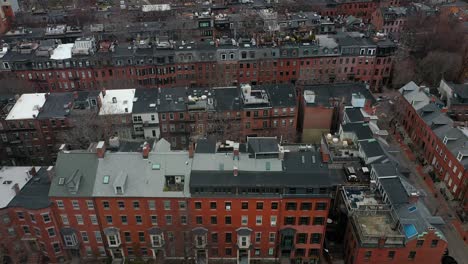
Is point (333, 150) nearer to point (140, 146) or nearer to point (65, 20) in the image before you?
point (140, 146)

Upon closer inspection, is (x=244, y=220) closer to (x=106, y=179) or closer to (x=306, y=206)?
(x=306, y=206)

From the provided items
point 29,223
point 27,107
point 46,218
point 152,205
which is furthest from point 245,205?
point 27,107

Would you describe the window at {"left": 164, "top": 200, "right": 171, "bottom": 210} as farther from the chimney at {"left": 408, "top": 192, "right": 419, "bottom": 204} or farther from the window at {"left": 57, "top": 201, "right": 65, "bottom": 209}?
the chimney at {"left": 408, "top": 192, "right": 419, "bottom": 204}

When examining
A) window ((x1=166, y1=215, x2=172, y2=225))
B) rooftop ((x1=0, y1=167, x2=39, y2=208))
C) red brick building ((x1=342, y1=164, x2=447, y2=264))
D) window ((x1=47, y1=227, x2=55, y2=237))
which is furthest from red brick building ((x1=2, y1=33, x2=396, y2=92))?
window ((x1=166, y1=215, x2=172, y2=225))

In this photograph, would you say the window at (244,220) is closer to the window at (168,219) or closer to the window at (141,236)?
the window at (168,219)

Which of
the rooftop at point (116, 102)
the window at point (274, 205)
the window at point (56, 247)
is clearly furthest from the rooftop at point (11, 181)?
the window at point (274, 205)
